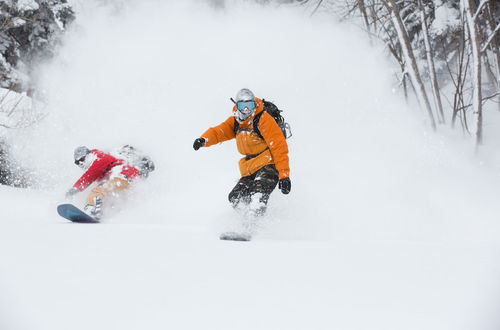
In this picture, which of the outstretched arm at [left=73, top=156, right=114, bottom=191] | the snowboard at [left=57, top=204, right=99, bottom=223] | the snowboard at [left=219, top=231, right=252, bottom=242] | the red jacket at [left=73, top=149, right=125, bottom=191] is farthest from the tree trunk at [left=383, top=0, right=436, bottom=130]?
the snowboard at [left=57, top=204, right=99, bottom=223]

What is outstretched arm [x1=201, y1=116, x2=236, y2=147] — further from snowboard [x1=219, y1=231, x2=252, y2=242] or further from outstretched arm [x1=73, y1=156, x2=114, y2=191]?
outstretched arm [x1=73, y1=156, x2=114, y2=191]

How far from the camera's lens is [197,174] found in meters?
9.52

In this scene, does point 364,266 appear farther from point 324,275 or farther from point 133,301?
point 133,301

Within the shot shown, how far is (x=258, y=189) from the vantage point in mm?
4797

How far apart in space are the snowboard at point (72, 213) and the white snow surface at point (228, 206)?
187mm

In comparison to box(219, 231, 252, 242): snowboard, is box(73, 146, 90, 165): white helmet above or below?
above

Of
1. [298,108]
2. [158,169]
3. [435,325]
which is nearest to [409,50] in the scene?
[298,108]

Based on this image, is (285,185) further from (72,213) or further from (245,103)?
(72,213)

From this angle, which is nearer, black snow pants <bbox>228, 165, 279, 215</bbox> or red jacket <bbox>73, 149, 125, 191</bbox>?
black snow pants <bbox>228, 165, 279, 215</bbox>

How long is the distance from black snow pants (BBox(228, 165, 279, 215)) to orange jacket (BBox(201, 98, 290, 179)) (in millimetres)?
111

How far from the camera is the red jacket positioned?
6332mm

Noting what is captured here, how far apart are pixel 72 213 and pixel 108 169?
5.65 ft

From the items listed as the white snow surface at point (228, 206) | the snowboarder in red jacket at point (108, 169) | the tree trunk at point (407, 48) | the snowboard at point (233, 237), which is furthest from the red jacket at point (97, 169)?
the tree trunk at point (407, 48)

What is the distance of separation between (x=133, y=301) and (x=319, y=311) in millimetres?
1004
